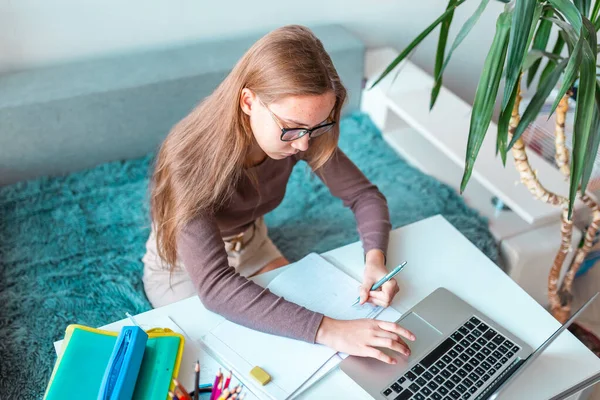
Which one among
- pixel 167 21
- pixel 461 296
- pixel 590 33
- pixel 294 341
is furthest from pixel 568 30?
pixel 167 21

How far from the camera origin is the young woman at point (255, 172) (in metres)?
Answer: 1.03

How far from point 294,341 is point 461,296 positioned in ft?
1.12

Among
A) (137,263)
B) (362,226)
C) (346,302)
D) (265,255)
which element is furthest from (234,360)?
(137,263)

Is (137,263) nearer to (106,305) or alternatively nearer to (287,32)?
(106,305)

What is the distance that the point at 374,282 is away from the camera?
3.71 ft

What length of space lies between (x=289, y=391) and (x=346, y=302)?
0.23 metres

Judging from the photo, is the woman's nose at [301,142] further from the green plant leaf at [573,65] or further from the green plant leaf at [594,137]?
the green plant leaf at [594,137]

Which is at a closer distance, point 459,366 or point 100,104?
point 459,366

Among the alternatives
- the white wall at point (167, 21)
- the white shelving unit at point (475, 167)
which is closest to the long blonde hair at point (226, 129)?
the white shelving unit at point (475, 167)

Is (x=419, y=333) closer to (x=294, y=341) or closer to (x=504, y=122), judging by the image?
(x=294, y=341)

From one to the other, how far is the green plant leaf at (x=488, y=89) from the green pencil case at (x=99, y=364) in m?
0.60

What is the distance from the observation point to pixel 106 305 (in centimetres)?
147

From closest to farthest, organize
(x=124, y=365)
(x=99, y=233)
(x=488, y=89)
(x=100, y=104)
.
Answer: (x=124, y=365) → (x=488, y=89) → (x=99, y=233) → (x=100, y=104)

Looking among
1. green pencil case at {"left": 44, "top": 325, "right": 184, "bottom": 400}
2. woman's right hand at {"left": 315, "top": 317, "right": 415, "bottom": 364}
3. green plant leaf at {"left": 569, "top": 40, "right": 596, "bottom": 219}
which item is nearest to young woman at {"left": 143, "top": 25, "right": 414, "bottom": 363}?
woman's right hand at {"left": 315, "top": 317, "right": 415, "bottom": 364}
